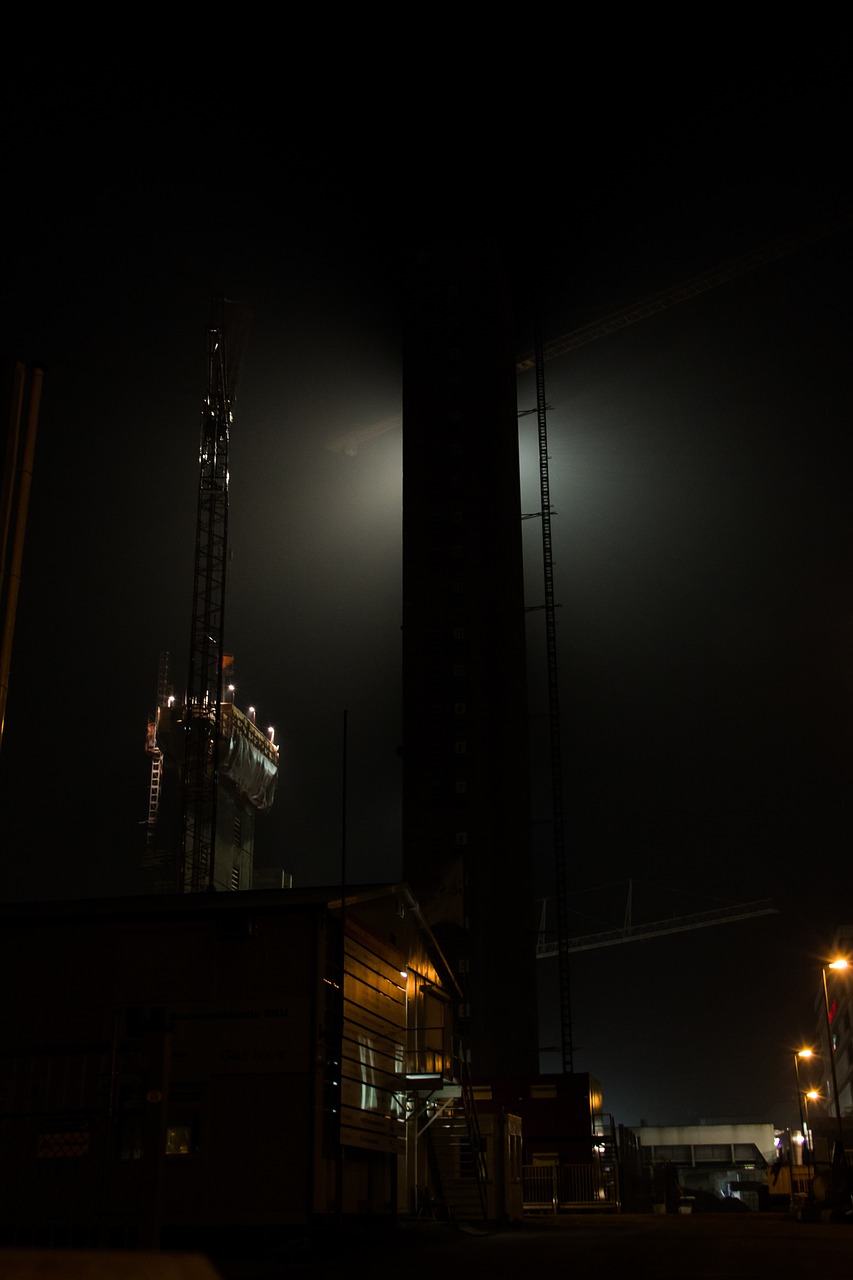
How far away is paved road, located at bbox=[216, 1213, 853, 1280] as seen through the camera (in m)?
13.7

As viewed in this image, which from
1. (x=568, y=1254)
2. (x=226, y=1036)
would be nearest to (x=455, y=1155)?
(x=226, y=1036)

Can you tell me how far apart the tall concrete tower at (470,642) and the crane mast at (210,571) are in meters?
12.6

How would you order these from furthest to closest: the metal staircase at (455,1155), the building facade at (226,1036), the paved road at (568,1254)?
1. the metal staircase at (455,1155)
2. the building facade at (226,1036)
3. the paved road at (568,1254)

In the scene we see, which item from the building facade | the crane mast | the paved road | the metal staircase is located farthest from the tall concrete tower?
the paved road

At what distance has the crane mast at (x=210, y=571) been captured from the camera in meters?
71.4

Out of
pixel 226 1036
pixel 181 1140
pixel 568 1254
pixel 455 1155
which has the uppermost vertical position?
pixel 226 1036

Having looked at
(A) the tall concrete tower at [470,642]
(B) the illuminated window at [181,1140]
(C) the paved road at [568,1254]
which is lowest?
(C) the paved road at [568,1254]

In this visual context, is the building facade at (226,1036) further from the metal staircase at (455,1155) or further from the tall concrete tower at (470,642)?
the tall concrete tower at (470,642)

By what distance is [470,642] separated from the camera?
7775 cm

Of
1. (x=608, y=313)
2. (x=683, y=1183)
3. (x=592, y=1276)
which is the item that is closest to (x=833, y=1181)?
(x=592, y=1276)

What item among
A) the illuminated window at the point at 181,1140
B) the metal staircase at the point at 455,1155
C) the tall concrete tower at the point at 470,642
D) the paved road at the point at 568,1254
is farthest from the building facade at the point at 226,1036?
the tall concrete tower at the point at 470,642

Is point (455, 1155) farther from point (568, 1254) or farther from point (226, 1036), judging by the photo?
point (568, 1254)

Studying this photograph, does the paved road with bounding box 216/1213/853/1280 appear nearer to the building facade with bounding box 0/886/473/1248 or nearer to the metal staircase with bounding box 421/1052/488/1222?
the building facade with bounding box 0/886/473/1248

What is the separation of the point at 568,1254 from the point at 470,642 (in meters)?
61.3
